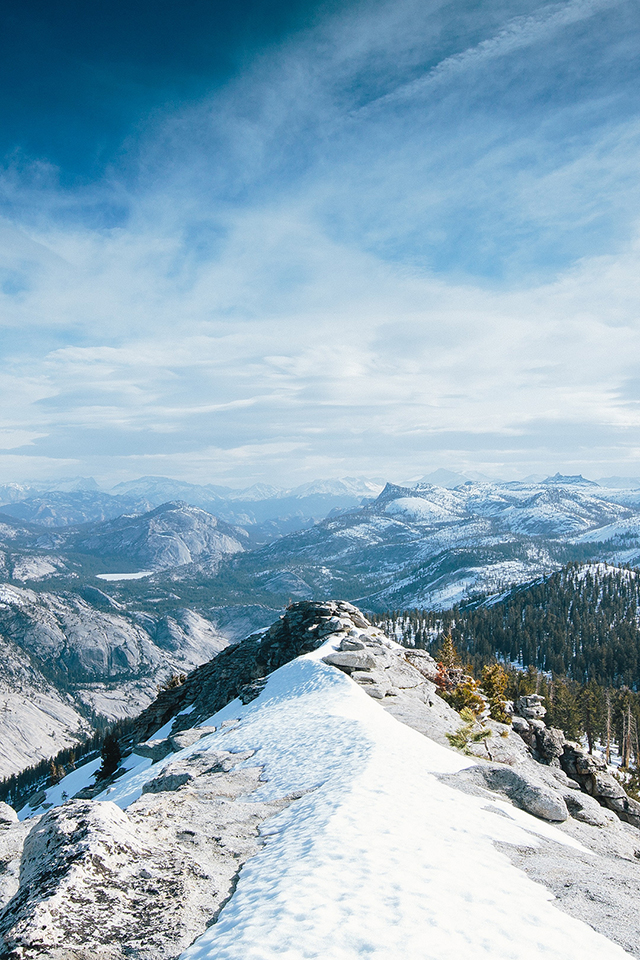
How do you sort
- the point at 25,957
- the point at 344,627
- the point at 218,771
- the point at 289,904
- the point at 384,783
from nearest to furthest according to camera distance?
the point at 25,957, the point at 289,904, the point at 384,783, the point at 218,771, the point at 344,627

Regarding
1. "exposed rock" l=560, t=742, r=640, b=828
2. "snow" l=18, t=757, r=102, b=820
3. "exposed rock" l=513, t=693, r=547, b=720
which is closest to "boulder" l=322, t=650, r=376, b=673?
"exposed rock" l=513, t=693, r=547, b=720

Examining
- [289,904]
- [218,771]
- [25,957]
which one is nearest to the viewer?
[25,957]

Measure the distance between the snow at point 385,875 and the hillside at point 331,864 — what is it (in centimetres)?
5

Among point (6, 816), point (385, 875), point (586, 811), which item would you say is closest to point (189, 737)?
point (6, 816)

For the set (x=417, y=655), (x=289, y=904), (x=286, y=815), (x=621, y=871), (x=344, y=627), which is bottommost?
(x=417, y=655)

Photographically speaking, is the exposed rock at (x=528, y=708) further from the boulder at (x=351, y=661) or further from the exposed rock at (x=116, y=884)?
the exposed rock at (x=116, y=884)

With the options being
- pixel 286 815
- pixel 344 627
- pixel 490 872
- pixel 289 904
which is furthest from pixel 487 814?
pixel 344 627

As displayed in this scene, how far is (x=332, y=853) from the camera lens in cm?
1259

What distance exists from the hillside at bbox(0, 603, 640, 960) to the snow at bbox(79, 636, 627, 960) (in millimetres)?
53

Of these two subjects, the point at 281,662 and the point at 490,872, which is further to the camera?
the point at 281,662

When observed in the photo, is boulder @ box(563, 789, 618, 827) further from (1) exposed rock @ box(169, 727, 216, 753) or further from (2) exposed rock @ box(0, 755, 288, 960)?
(1) exposed rock @ box(169, 727, 216, 753)

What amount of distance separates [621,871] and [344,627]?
41726 millimetres

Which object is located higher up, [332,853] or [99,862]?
[99,862]

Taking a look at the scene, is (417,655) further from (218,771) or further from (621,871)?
(621,871)
